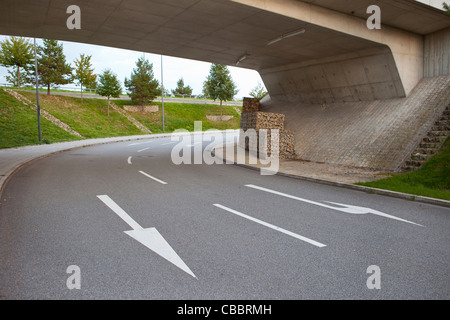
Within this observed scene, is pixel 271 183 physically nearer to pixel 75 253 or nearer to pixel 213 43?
pixel 75 253

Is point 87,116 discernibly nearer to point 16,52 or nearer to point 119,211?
point 16,52

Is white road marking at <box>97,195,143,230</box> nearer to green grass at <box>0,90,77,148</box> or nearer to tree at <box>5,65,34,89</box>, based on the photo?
green grass at <box>0,90,77,148</box>

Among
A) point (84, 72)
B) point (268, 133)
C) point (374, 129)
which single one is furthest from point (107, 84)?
point (374, 129)

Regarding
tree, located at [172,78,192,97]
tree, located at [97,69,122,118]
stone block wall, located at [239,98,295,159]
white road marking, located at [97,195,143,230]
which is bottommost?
white road marking, located at [97,195,143,230]

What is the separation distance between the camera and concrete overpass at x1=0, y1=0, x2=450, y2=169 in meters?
11.8

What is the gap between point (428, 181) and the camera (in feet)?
31.6

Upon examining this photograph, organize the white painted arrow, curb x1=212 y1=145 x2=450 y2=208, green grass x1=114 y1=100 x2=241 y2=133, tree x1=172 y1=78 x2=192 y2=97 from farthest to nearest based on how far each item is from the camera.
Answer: tree x1=172 y1=78 x2=192 y2=97 < green grass x1=114 y1=100 x2=241 y2=133 < curb x1=212 y1=145 x2=450 y2=208 < the white painted arrow

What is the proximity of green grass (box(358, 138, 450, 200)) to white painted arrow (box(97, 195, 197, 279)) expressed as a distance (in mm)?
7262

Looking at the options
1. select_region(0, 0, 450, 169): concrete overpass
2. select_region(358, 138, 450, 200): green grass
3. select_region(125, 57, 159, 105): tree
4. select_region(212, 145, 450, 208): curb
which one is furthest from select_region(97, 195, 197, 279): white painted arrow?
select_region(125, 57, 159, 105): tree

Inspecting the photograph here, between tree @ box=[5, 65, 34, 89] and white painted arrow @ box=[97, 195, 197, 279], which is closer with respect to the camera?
white painted arrow @ box=[97, 195, 197, 279]

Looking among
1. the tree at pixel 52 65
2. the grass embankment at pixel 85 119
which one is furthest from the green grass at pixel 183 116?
the tree at pixel 52 65

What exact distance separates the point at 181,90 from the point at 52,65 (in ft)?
→ 139

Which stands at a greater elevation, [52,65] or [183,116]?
[52,65]

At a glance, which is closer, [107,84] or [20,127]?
[20,127]
